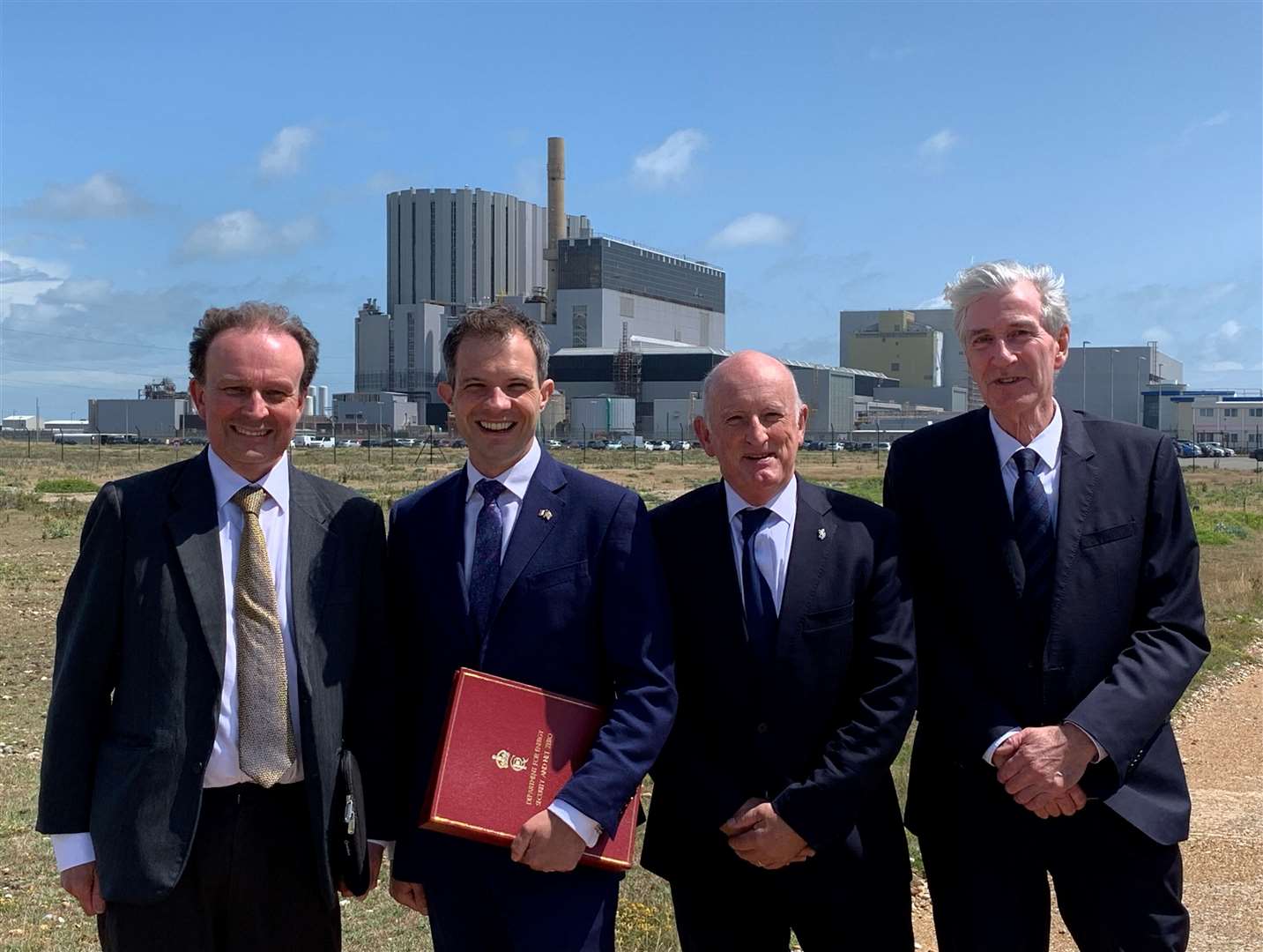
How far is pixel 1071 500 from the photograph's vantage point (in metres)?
3.54

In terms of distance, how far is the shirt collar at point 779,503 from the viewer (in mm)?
3617

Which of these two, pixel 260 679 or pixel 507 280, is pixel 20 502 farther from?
pixel 507 280

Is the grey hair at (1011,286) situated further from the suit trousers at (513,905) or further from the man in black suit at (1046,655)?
the suit trousers at (513,905)

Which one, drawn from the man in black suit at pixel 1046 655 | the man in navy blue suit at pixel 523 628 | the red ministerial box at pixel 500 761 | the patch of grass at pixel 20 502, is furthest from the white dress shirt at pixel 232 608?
the patch of grass at pixel 20 502

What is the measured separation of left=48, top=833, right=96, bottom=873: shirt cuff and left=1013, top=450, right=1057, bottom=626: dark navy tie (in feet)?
8.79

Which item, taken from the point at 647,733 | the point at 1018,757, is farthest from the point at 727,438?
the point at 1018,757

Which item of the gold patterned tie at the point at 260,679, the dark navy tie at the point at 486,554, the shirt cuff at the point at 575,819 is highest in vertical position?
the dark navy tie at the point at 486,554

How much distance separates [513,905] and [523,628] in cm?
73

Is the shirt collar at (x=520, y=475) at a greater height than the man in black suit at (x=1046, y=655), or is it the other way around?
the shirt collar at (x=520, y=475)

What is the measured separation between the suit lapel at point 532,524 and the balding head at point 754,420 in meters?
0.48

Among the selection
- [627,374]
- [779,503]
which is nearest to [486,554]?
[779,503]

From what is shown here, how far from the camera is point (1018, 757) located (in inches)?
132

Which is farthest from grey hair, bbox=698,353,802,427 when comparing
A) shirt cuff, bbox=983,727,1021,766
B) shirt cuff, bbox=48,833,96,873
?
shirt cuff, bbox=48,833,96,873

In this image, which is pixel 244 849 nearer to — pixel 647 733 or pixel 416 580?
pixel 416 580
